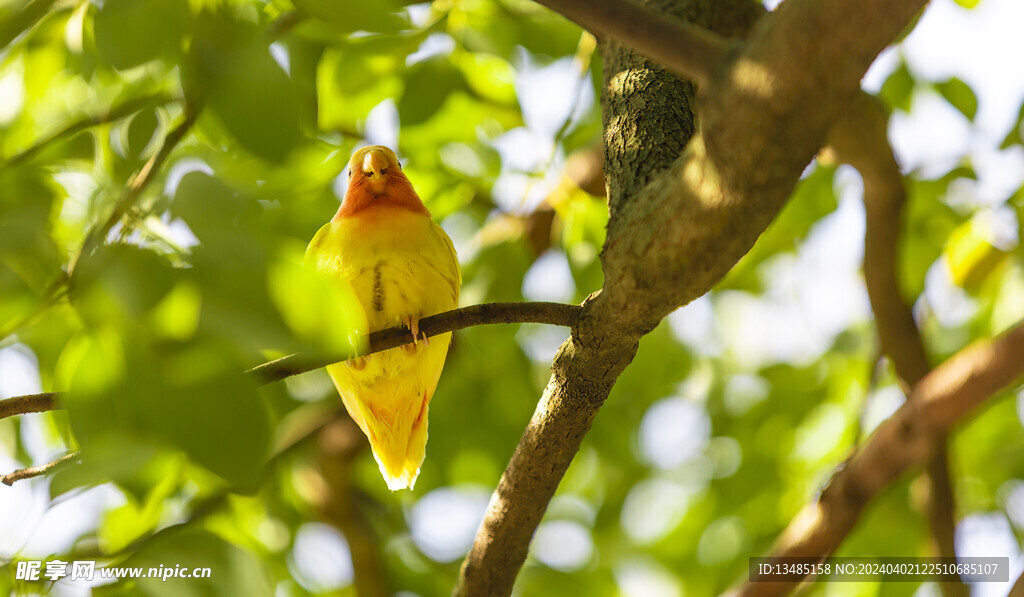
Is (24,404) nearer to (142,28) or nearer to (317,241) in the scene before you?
(142,28)

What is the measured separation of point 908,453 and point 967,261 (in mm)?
1331

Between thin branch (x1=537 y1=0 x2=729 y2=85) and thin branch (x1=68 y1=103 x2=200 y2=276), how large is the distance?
0.58 meters

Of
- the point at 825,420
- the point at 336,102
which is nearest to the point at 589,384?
the point at 336,102

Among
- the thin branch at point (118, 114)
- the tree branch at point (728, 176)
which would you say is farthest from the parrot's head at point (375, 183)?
the tree branch at point (728, 176)

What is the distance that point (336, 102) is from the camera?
3.00 meters

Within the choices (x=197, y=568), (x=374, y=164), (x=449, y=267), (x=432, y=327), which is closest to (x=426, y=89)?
(x=374, y=164)

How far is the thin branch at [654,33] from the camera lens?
112 cm

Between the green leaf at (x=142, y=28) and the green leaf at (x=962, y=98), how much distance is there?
291 cm

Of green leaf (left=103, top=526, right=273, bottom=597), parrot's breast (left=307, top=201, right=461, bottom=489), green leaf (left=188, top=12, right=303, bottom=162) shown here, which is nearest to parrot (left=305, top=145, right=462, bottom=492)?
parrot's breast (left=307, top=201, right=461, bottom=489)

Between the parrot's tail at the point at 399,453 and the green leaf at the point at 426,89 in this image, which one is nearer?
the green leaf at the point at 426,89

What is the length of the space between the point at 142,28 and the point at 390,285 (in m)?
1.40

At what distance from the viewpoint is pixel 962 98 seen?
2990 millimetres

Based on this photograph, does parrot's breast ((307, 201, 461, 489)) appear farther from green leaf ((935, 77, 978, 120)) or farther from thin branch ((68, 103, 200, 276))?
green leaf ((935, 77, 978, 120))

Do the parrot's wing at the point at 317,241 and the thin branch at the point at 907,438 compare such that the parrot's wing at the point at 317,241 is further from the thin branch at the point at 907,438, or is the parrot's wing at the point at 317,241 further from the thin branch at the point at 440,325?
the thin branch at the point at 907,438
